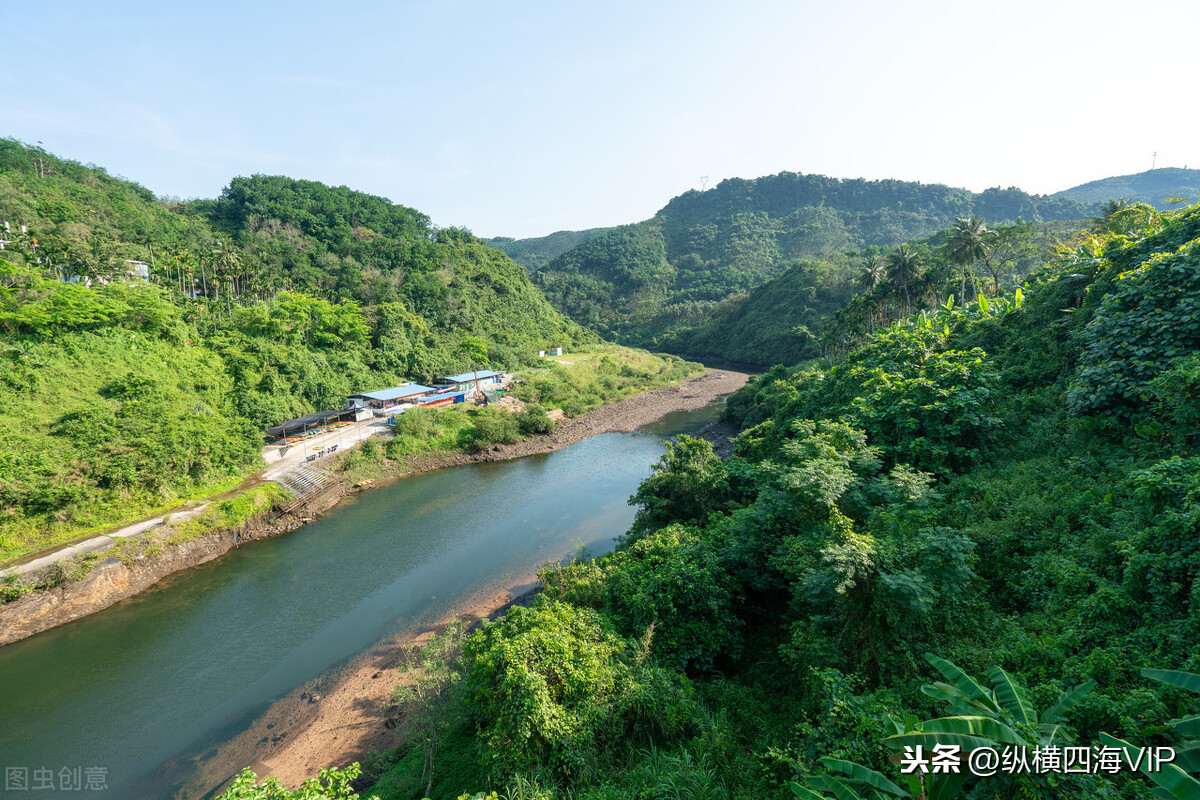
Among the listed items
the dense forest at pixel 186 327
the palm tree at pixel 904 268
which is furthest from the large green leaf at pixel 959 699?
the palm tree at pixel 904 268

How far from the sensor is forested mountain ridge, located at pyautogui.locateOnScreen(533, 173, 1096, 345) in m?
119

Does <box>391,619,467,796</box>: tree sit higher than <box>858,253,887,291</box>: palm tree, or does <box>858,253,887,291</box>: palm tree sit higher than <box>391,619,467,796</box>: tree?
<box>858,253,887,291</box>: palm tree

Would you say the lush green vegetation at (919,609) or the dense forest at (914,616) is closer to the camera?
the dense forest at (914,616)

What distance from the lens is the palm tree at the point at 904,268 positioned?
39.0m

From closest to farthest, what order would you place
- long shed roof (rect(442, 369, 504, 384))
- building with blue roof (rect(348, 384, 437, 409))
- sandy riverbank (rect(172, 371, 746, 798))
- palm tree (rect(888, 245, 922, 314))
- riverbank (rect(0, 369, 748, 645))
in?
sandy riverbank (rect(172, 371, 746, 798))
riverbank (rect(0, 369, 748, 645))
palm tree (rect(888, 245, 922, 314))
building with blue roof (rect(348, 384, 437, 409))
long shed roof (rect(442, 369, 504, 384))

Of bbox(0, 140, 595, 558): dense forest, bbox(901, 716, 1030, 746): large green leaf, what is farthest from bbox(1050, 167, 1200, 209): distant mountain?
bbox(901, 716, 1030, 746): large green leaf

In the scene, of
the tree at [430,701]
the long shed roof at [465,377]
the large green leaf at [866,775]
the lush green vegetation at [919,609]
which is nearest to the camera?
the large green leaf at [866,775]

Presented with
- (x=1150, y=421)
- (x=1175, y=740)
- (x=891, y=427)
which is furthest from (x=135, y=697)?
(x=1150, y=421)

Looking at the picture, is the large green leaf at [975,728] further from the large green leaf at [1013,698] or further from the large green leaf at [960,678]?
the large green leaf at [960,678]

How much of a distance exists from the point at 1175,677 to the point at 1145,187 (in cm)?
21526

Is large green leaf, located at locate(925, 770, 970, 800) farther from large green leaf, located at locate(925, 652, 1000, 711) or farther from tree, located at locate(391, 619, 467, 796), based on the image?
tree, located at locate(391, 619, 467, 796)

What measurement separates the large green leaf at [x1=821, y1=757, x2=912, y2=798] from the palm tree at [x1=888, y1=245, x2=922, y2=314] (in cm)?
4327

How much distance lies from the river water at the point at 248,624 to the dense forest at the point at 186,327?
20.4ft

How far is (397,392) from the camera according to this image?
41844mm
